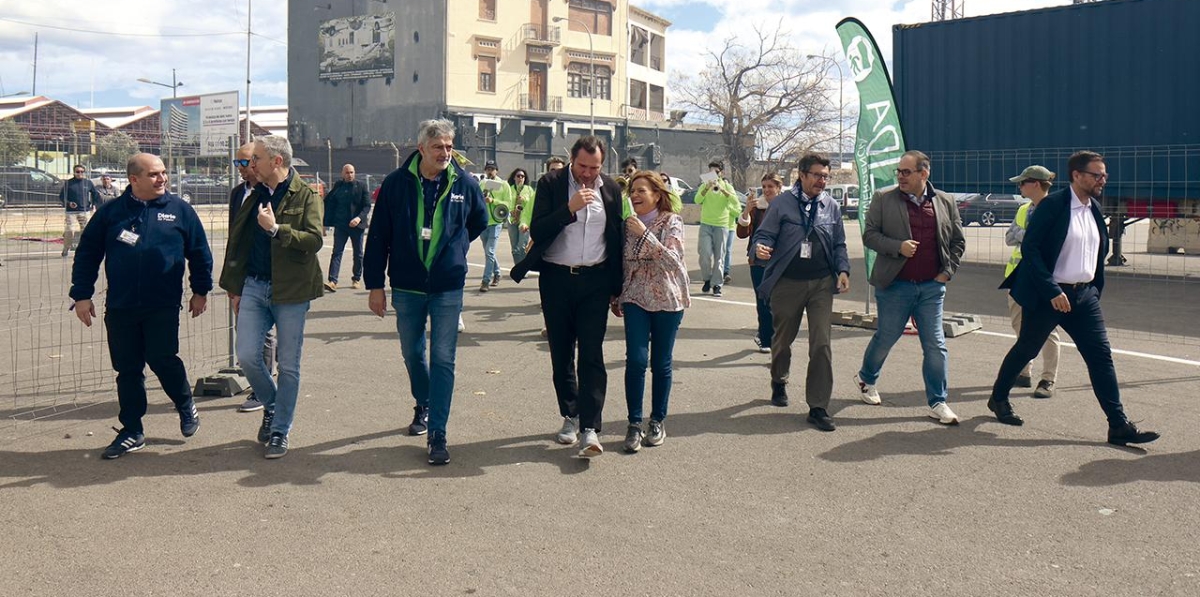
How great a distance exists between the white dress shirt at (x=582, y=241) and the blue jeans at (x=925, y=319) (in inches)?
87.9

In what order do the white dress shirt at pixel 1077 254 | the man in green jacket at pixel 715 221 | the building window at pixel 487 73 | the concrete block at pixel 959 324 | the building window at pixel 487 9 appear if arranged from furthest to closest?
1. the building window at pixel 487 9
2. the building window at pixel 487 73
3. the man in green jacket at pixel 715 221
4. the concrete block at pixel 959 324
5. the white dress shirt at pixel 1077 254

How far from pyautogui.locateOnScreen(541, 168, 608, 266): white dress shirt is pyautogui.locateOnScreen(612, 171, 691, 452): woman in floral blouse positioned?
19cm

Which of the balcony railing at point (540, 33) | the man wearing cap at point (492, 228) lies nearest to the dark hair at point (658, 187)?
the man wearing cap at point (492, 228)

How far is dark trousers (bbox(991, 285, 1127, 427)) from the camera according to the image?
20.6ft

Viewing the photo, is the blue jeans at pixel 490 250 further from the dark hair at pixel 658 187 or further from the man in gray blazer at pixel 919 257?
the dark hair at pixel 658 187

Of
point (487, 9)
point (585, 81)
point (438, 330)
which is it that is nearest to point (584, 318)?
point (438, 330)

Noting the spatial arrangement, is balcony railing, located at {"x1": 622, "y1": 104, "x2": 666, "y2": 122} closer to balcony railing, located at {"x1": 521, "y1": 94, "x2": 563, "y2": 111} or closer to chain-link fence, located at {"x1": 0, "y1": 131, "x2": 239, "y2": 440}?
balcony railing, located at {"x1": 521, "y1": 94, "x2": 563, "y2": 111}

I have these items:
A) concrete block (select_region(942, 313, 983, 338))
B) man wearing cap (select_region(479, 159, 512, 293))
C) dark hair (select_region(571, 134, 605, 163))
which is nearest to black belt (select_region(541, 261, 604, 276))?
dark hair (select_region(571, 134, 605, 163))

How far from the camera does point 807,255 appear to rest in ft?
22.7

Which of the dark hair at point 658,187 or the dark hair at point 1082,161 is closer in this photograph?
the dark hair at point 658,187

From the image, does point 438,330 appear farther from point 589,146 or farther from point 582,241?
point 589,146

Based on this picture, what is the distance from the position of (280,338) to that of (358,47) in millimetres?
54591

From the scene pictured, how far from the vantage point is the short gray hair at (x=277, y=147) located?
586cm

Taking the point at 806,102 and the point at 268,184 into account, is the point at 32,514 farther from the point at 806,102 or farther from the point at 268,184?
the point at 806,102
